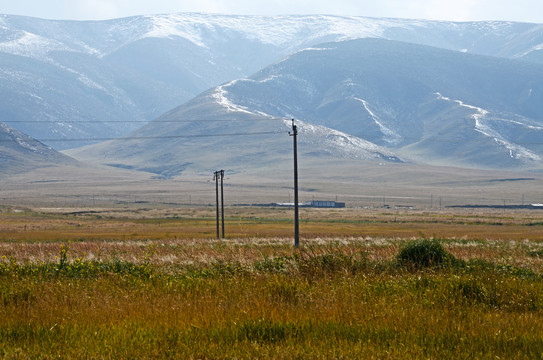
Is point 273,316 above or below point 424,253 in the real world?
below

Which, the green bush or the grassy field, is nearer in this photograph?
the grassy field

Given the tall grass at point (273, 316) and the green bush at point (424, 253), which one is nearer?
the tall grass at point (273, 316)

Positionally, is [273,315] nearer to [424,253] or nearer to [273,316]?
[273,316]

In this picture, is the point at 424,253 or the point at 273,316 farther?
the point at 424,253

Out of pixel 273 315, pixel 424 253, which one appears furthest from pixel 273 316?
pixel 424 253

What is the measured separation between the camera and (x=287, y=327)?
10.9 m

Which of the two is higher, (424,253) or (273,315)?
(424,253)

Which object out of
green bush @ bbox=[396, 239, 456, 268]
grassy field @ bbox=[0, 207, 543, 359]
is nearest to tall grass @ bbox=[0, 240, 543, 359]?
grassy field @ bbox=[0, 207, 543, 359]

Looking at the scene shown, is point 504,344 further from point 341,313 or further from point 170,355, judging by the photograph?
point 170,355

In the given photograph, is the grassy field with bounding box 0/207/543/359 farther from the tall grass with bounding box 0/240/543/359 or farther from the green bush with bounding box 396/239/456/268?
the green bush with bounding box 396/239/456/268

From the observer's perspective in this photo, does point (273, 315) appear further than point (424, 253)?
No

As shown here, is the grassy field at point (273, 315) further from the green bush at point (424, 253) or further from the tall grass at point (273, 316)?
the green bush at point (424, 253)

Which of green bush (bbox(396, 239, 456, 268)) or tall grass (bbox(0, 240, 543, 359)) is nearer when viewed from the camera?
tall grass (bbox(0, 240, 543, 359))

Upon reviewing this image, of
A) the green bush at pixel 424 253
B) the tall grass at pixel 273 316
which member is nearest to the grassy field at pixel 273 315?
the tall grass at pixel 273 316
